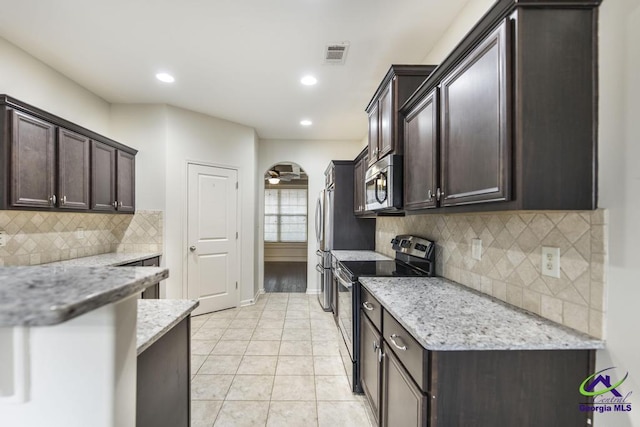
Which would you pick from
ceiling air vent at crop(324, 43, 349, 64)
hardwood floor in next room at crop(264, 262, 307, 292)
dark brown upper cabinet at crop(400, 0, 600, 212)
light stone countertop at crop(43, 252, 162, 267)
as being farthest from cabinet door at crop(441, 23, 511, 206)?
hardwood floor in next room at crop(264, 262, 307, 292)

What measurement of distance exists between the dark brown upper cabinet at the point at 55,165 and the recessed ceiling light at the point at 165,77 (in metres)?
0.90

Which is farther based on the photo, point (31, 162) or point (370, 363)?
point (31, 162)

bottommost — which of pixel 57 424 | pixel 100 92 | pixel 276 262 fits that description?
pixel 276 262

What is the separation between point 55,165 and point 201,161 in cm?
158

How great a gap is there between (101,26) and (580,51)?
9.65 feet

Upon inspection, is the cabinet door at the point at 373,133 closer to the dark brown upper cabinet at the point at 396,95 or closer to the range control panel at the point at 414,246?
the dark brown upper cabinet at the point at 396,95

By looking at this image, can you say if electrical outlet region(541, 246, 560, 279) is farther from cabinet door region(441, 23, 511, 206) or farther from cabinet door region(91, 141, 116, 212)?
cabinet door region(91, 141, 116, 212)

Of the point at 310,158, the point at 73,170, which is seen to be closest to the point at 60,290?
the point at 73,170

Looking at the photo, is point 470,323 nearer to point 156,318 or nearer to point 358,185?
point 156,318

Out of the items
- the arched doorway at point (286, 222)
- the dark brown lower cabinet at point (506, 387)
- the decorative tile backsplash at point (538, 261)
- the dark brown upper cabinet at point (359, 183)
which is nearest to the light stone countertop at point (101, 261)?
the dark brown upper cabinet at point (359, 183)

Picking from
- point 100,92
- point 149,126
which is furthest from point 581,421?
point 100,92

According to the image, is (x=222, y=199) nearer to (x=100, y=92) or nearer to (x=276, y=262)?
(x=100, y=92)

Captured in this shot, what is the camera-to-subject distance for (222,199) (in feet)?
13.6

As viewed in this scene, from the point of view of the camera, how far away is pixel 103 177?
3.12 meters
